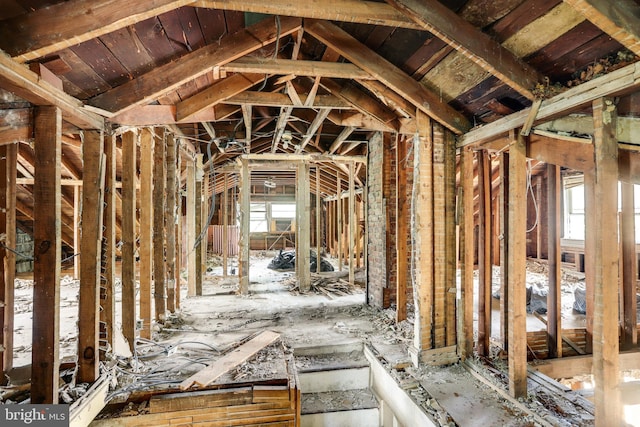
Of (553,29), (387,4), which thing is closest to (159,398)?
(387,4)

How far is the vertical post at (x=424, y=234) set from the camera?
279cm

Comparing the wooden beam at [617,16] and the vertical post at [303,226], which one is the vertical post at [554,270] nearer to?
the wooden beam at [617,16]

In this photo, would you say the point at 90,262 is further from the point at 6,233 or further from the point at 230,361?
the point at 230,361

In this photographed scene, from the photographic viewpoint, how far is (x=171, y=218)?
411cm

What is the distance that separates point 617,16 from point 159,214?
13.5 ft

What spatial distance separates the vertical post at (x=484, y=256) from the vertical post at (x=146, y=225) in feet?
11.3

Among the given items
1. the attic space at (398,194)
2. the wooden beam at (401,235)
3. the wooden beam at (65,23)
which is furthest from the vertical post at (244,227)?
the wooden beam at (65,23)

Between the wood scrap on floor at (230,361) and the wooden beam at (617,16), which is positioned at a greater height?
the wooden beam at (617,16)

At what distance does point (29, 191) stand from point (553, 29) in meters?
8.50

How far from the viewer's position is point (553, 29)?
1701 mm

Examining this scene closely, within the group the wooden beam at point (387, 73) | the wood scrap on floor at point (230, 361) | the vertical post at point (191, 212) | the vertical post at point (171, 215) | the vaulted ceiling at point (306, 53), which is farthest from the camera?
the vertical post at point (191, 212)

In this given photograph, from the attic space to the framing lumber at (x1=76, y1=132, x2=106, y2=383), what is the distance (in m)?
0.01

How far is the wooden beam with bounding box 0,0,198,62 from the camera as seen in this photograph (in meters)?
1.42

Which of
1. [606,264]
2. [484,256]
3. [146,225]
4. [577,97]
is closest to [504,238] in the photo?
[484,256]
